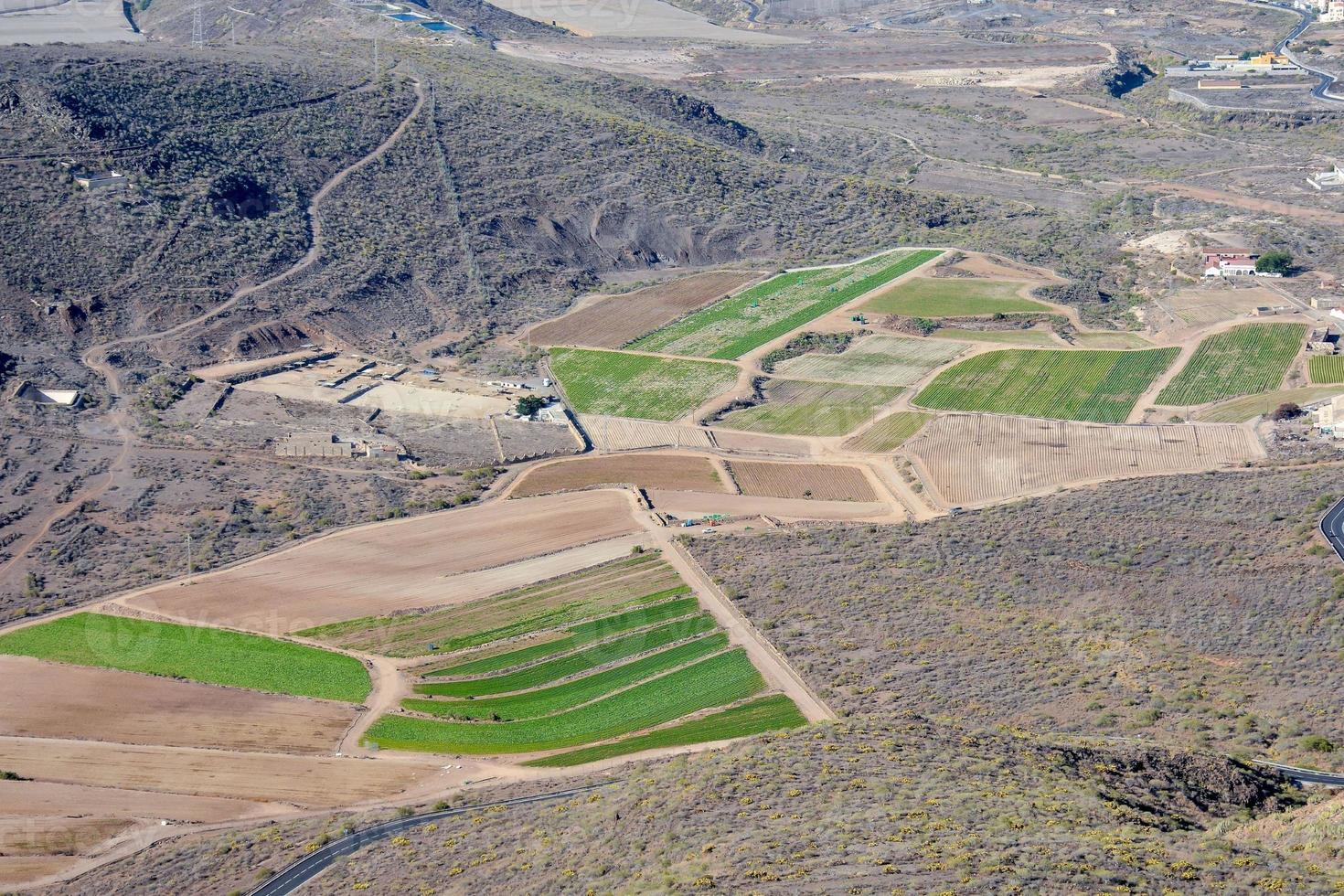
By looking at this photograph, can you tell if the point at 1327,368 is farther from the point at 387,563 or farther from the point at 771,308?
the point at 387,563

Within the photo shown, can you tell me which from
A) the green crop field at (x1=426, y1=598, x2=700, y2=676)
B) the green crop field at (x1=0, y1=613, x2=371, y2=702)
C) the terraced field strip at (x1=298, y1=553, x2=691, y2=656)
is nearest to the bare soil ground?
the terraced field strip at (x1=298, y1=553, x2=691, y2=656)

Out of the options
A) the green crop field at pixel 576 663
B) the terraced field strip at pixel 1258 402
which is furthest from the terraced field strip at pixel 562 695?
the terraced field strip at pixel 1258 402

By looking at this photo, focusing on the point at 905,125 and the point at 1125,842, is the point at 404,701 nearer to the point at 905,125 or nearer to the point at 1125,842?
the point at 1125,842

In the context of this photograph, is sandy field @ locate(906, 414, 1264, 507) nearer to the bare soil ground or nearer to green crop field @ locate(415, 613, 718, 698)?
green crop field @ locate(415, 613, 718, 698)

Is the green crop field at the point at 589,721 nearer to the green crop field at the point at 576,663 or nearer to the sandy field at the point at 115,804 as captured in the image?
the green crop field at the point at 576,663

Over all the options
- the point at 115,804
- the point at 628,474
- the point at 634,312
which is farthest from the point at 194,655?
the point at 634,312

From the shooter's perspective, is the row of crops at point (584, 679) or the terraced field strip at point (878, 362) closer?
the row of crops at point (584, 679)
